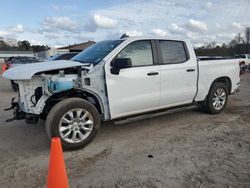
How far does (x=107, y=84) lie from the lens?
4.27 m

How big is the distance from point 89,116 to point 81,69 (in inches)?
31.3

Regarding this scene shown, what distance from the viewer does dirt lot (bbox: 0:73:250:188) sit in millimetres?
3141

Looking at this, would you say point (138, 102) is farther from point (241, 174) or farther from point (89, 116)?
point (241, 174)

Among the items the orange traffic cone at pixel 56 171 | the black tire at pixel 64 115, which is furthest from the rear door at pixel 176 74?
the orange traffic cone at pixel 56 171

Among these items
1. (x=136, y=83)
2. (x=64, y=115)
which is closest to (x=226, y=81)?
(x=136, y=83)

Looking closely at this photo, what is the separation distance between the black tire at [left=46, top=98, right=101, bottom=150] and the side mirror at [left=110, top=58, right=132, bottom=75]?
0.72 meters

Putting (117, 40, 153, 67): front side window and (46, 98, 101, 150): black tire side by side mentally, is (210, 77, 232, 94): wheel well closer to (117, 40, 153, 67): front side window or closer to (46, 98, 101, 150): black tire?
(117, 40, 153, 67): front side window

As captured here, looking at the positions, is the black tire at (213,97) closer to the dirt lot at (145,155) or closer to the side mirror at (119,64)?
the dirt lot at (145,155)

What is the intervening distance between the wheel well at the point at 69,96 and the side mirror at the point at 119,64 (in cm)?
57

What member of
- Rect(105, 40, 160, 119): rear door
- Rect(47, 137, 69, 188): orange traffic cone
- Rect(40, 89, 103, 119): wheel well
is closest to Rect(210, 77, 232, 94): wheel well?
Rect(105, 40, 160, 119): rear door

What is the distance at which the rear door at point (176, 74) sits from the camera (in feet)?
16.4

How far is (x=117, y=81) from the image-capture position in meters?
4.36

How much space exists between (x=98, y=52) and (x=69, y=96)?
41.2 inches

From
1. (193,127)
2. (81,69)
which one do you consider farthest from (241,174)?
(81,69)
